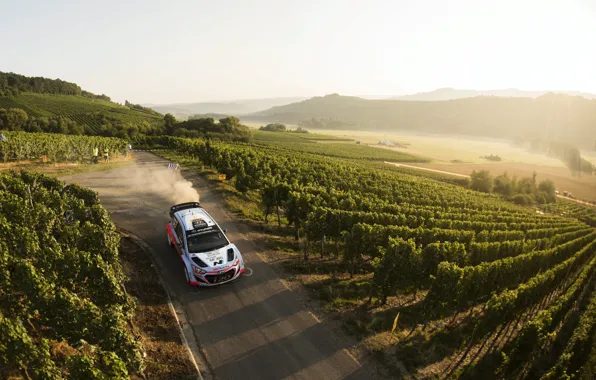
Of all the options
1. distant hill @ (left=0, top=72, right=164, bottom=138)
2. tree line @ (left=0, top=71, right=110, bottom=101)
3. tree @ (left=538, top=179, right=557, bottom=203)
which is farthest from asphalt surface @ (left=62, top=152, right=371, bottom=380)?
tree line @ (left=0, top=71, right=110, bottom=101)

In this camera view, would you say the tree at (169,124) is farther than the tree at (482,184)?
Yes

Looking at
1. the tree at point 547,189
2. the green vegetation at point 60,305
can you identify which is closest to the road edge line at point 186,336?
the green vegetation at point 60,305

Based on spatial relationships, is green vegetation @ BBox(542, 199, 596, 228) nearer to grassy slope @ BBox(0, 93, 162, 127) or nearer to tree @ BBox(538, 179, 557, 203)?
tree @ BBox(538, 179, 557, 203)

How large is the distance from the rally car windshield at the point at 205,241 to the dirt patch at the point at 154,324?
2689 mm

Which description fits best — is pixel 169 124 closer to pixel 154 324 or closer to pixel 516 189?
pixel 154 324

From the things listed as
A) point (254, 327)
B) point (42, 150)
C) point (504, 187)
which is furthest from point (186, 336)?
point (504, 187)

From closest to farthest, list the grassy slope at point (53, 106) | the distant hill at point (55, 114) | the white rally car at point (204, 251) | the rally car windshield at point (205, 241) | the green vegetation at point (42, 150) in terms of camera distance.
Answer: the white rally car at point (204, 251), the rally car windshield at point (205, 241), the green vegetation at point (42, 150), the distant hill at point (55, 114), the grassy slope at point (53, 106)

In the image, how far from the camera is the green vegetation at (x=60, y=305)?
866 cm

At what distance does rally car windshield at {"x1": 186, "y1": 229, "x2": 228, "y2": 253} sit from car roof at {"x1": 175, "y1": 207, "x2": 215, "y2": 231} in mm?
584

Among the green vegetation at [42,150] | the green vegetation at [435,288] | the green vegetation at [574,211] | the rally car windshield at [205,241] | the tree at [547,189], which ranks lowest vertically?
the green vegetation at [574,211]

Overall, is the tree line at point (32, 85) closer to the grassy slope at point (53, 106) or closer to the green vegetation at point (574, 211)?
the grassy slope at point (53, 106)

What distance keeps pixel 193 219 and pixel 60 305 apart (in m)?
9.04

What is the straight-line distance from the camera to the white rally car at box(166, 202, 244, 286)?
16516 mm

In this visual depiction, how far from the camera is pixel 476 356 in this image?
14.8 meters
